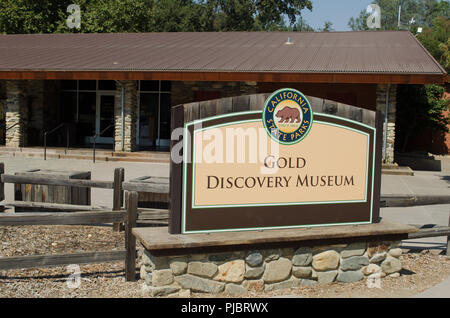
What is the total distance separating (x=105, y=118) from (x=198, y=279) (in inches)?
764

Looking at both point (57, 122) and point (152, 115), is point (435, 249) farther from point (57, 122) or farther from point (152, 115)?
point (57, 122)

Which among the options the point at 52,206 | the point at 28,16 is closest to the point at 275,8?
the point at 28,16

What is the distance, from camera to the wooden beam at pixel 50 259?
558cm

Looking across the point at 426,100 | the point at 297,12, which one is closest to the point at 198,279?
the point at 426,100

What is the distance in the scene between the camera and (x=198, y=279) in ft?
17.6

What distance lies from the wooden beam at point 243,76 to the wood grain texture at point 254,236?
37.5ft

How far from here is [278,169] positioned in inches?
229

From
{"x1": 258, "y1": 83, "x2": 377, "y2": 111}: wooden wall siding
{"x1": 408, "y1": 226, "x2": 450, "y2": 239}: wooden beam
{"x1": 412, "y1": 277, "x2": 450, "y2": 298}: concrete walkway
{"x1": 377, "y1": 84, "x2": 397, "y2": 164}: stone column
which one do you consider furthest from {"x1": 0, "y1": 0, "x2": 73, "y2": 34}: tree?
{"x1": 412, "y1": 277, "x2": 450, "y2": 298}: concrete walkway

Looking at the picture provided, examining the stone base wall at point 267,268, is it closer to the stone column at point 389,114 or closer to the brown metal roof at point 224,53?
the brown metal roof at point 224,53

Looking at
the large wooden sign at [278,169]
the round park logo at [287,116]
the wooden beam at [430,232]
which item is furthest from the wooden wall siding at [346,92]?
the round park logo at [287,116]

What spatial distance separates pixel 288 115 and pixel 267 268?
1.59 m

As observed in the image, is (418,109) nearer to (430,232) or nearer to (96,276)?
(430,232)

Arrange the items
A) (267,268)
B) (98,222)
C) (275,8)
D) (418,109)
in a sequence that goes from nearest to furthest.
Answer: (267,268)
(98,222)
(418,109)
(275,8)

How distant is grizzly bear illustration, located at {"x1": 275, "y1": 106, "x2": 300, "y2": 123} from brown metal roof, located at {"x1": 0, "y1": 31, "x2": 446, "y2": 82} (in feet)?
38.4
